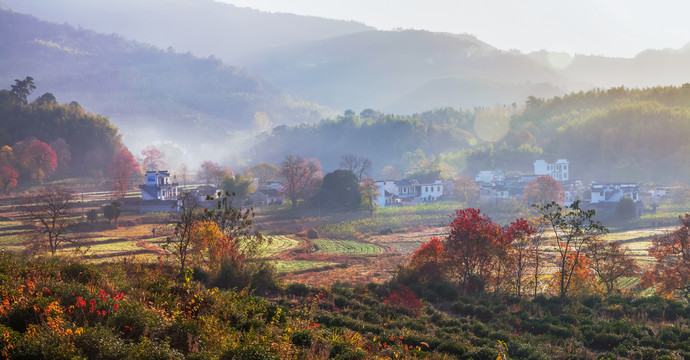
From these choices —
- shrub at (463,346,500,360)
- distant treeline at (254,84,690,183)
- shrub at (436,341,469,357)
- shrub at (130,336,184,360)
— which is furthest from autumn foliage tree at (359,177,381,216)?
shrub at (130,336,184,360)

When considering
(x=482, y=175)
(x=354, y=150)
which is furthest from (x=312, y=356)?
(x=354, y=150)

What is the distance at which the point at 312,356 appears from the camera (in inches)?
355

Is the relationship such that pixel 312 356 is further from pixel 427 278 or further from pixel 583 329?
pixel 427 278

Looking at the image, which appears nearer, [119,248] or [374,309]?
[374,309]

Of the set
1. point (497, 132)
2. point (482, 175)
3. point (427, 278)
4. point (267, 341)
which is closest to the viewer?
point (267, 341)

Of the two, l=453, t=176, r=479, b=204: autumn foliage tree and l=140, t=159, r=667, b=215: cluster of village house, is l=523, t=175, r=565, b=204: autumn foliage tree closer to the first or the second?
l=140, t=159, r=667, b=215: cluster of village house

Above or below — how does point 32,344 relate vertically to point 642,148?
below

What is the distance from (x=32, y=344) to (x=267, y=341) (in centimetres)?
362

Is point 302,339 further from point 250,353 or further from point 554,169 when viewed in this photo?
→ point 554,169

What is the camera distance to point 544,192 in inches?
2537

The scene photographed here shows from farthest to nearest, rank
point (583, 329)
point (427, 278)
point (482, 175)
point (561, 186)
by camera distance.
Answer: point (482, 175) → point (561, 186) → point (427, 278) → point (583, 329)

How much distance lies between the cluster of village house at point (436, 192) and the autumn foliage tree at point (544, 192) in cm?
299

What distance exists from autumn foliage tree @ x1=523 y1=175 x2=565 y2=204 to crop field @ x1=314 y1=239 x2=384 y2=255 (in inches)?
1116

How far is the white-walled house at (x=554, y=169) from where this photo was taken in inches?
3415
